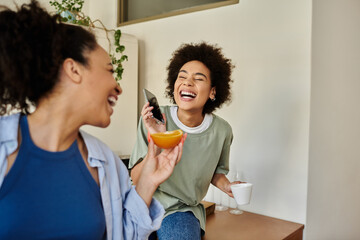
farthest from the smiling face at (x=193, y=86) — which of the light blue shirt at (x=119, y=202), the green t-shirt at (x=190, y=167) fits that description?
the light blue shirt at (x=119, y=202)

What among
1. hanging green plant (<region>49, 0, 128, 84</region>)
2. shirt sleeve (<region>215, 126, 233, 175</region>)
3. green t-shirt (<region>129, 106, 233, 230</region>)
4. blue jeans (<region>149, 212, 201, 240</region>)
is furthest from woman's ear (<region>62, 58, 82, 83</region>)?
hanging green plant (<region>49, 0, 128, 84</region>)

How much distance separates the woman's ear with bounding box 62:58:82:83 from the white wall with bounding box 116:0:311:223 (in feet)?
4.94

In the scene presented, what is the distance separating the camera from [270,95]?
223 cm

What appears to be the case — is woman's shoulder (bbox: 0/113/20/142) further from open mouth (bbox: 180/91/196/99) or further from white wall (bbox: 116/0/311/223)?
white wall (bbox: 116/0/311/223)

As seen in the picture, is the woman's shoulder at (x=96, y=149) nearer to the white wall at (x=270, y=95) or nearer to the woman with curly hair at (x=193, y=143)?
the woman with curly hair at (x=193, y=143)

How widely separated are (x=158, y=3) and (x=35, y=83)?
212cm

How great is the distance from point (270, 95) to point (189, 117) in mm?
694

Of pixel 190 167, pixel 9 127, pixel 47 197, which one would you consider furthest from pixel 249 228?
pixel 9 127

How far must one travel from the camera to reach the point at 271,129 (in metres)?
2.24

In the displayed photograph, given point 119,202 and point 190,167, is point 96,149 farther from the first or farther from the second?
point 190,167

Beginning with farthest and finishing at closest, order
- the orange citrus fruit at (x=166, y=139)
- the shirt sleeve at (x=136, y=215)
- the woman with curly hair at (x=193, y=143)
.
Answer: the woman with curly hair at (x=193, y=143) → the orange citrus fruit at (x=166, y=139) → the shirt sleeve at (x=136, y=215)

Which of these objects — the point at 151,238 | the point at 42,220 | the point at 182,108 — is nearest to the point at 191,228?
the point at 151,238

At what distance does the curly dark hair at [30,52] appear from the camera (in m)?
0.86

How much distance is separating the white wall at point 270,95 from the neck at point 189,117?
0.62m
